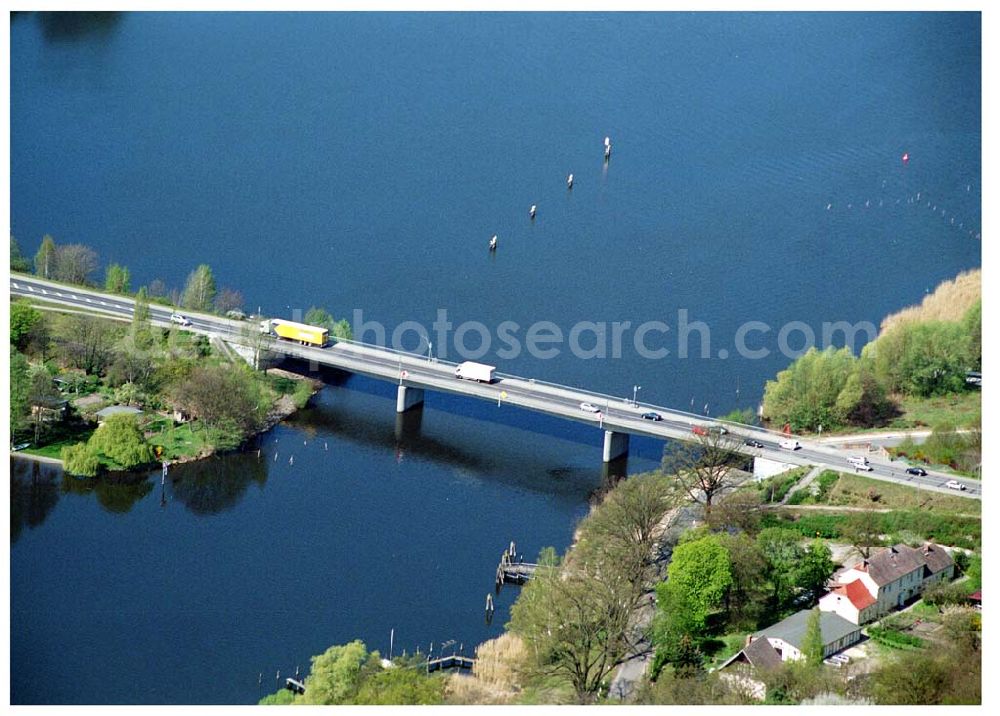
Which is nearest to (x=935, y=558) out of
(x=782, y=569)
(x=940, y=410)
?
(x=782, y=569)

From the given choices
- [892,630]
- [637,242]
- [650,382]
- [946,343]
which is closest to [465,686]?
[892,630]

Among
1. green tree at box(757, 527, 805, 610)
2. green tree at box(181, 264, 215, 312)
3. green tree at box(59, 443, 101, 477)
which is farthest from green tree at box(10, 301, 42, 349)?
green tree at box(757, 527, 805, 610)

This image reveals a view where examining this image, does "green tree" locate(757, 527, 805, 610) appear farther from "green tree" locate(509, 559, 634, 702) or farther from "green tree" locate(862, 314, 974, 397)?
"green tree" locate(862, 314, 974, 397)

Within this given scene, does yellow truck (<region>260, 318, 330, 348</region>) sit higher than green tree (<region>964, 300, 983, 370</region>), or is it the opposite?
green tree (<region>964, 300, 983, 370</region>)

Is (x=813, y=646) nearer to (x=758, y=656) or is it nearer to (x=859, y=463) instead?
(x=758, y=656)

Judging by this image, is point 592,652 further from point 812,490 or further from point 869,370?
point 869,370

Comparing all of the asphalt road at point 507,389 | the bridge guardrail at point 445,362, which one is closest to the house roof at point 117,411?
the asphalt road at point 507,389

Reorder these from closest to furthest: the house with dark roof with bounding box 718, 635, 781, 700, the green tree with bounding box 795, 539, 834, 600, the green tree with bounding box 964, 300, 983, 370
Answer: the house with dark roof with bounding box 718, 635, 781, 700 → the green tree with bounding box 795, 539, 834, 600 → the green tree with bounding box 964, 300, 983, 370
